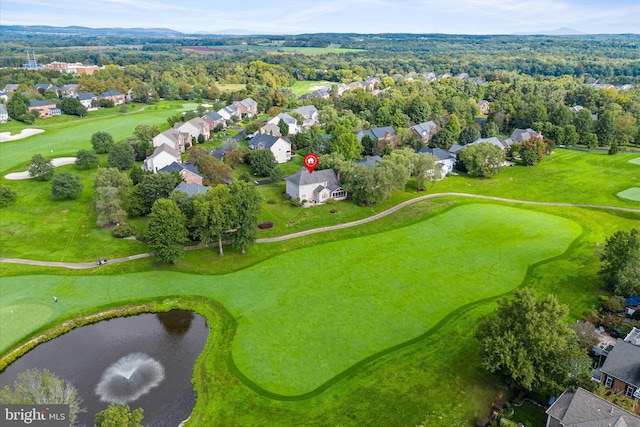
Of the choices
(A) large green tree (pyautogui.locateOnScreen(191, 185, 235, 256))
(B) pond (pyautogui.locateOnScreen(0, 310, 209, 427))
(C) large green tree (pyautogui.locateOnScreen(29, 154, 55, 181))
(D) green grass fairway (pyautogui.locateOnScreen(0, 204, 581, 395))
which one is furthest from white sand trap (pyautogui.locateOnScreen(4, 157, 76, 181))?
(B) pond (pyautogui.locateOnScreen(0, 310, 209, 427))

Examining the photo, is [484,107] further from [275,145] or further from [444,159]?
[275,145]

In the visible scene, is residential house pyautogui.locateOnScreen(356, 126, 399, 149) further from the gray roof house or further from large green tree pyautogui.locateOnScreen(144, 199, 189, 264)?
large green tree pyautogui.locateOnScreen(144, 199, 189, 264)

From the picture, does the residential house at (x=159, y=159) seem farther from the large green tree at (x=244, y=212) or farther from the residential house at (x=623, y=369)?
the residential house at (x=623, y=369)

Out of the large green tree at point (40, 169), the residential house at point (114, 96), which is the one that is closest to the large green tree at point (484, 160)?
the large green tree at point (40, 169)

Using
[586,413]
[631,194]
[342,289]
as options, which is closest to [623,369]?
Result: [586,413]

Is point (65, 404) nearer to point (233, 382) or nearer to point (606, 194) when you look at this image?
point (233, 382)

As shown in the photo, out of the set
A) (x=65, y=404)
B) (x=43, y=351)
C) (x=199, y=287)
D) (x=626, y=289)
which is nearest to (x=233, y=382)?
(x=65, y=404)
